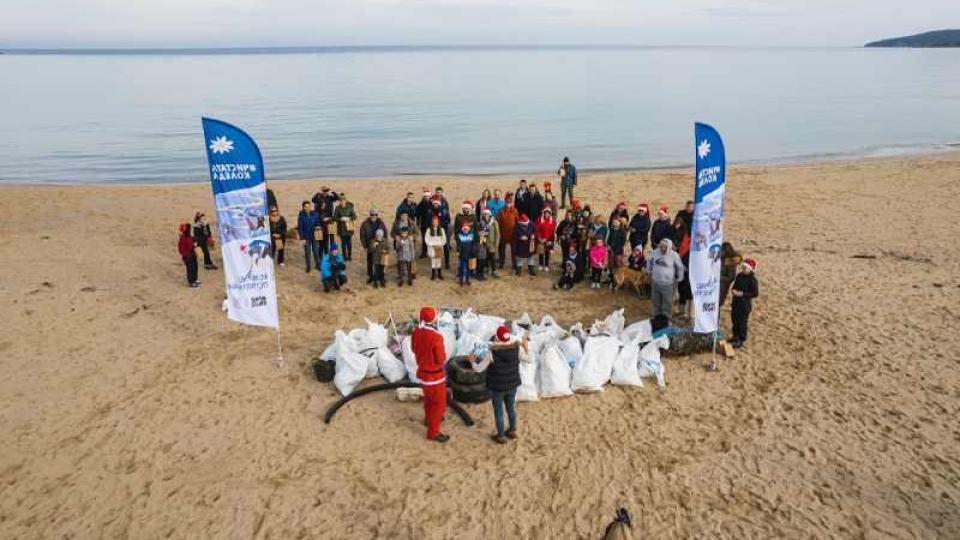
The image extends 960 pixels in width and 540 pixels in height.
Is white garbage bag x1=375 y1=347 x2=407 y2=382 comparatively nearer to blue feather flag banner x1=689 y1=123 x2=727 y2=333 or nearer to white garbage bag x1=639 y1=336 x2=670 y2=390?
white garbage bag x1=639 y1=336 x2=670 y2=390

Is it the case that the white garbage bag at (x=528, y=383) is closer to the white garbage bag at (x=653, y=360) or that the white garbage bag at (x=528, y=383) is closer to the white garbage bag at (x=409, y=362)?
the white garbage bag at (x=409, y=362)

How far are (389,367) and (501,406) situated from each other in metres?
2.01

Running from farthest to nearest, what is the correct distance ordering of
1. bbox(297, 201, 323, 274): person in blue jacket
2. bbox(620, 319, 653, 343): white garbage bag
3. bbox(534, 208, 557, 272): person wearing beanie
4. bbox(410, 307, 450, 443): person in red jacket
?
1. bbox(297, 201, 323, 274): person in blue jacket
2. bbox(534, 208, 557, 272): person wearing beanie
3. bbox(620, 319, 653, 343): white garbage bag
4. bbox(410, 307, 450, 443): person in red jacket

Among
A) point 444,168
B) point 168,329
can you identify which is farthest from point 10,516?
point 444,168

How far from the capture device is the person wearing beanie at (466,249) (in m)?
11.7

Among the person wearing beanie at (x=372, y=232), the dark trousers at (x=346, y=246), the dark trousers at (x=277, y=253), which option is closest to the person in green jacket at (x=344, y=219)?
the dark trousers at (x=346, y=246)

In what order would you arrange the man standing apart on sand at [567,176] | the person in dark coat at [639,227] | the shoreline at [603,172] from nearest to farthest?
the person in dark coat at [639,227], the man standing apart on sand at [567,176], the shoreline at [603,172]

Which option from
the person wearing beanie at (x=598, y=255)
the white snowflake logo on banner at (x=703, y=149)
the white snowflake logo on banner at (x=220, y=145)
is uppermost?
the white snowflake logo on banner at (x=220, y=145)

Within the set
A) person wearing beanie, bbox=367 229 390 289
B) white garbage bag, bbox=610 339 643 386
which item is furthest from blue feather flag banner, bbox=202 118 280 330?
white garbage bag, bbox=610 339 643 386

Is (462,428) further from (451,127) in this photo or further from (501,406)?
(451,127)

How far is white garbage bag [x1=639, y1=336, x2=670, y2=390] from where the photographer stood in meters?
8.40

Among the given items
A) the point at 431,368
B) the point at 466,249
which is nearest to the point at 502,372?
the point at 431,368

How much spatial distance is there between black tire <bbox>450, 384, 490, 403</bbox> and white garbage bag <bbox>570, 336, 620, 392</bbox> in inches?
46.8

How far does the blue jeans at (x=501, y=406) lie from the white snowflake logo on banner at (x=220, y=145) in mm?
4381
